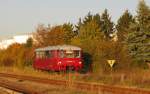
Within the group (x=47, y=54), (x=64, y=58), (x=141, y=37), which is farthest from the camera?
(x=47, y=54)

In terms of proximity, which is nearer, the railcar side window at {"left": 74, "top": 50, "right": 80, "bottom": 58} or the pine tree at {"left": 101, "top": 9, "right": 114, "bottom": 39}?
the railcar side window at {"left": 74, "top": 50, "right": 80, "bottom": 58}

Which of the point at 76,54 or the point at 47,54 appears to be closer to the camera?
the point at 76,54

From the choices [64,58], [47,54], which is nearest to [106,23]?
[47,54]

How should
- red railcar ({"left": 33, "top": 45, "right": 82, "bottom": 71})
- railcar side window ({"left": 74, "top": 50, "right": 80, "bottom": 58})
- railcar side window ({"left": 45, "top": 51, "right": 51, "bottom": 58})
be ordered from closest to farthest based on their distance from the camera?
red railcar ({"left": 33, "top": 45, "right": 82, "bottom": 71}), railcar side window ({"left": 74, "top": 50, "right": 80, "bottom": 58}), railcar side window ({"left": 45, "top": 51, "right": 51, "bottom": 58})

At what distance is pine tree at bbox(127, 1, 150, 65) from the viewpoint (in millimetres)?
39344

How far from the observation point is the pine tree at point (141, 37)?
3934cm

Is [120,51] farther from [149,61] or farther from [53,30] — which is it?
[53,30]

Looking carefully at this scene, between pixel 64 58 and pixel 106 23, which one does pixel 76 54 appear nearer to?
pixel 64 58

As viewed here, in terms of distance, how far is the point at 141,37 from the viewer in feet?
131

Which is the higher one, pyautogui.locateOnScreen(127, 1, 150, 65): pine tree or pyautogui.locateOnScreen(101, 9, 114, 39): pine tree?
pyautogui.locateOnScreen(101, 9, 114, 39): pine tree

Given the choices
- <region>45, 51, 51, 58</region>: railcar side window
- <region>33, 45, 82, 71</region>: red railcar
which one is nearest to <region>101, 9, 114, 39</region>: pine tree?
<region>45, 51, 51, 58</region>: railcar side window

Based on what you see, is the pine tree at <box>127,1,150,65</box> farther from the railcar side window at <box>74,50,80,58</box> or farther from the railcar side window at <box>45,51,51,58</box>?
the railcar side window at <box>45,51,51,58</box>

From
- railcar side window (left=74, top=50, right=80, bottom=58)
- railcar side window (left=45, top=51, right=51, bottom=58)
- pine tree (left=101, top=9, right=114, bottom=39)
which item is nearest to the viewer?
railcar side window (left=74, top=50, right=80, bottom=58)

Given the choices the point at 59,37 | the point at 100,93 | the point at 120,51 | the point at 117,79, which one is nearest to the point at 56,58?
the point at 120,51
